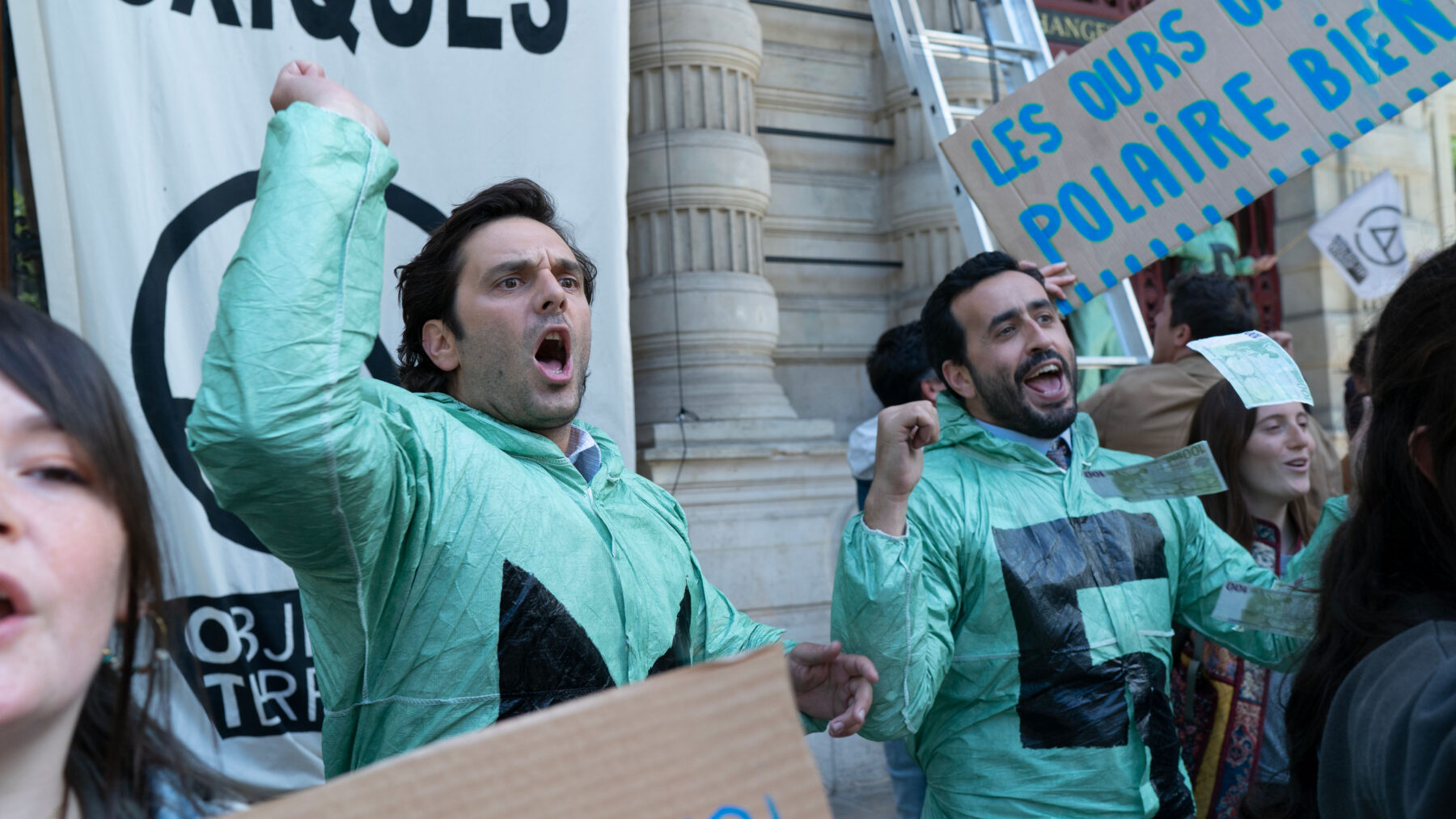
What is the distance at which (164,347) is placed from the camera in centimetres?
327

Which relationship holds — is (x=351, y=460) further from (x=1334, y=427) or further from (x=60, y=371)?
(x=1334, y=427)

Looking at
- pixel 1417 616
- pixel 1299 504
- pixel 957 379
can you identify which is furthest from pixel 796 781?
pixel 1299 504

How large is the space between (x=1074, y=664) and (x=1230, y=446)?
1094mm

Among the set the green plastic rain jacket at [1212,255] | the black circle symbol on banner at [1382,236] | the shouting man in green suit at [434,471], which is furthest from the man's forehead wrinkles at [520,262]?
the green plastic rain jacket at [1212,255]

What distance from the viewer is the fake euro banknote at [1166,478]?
6.57 feet

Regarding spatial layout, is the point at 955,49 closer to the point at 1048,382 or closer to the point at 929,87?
the point at 929,87

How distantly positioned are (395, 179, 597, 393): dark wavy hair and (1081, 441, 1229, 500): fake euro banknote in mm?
1075

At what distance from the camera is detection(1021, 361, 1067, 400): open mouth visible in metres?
2.40

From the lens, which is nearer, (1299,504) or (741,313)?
(1299,504)

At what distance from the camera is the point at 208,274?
332 centimetres

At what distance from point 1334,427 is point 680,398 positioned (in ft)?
13.3

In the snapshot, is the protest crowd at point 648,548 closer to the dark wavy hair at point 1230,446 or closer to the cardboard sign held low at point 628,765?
the dark wavy hair at point 1230,446

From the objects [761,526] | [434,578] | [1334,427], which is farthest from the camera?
[1334,427]

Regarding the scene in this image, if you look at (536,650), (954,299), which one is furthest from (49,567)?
(954,299)
